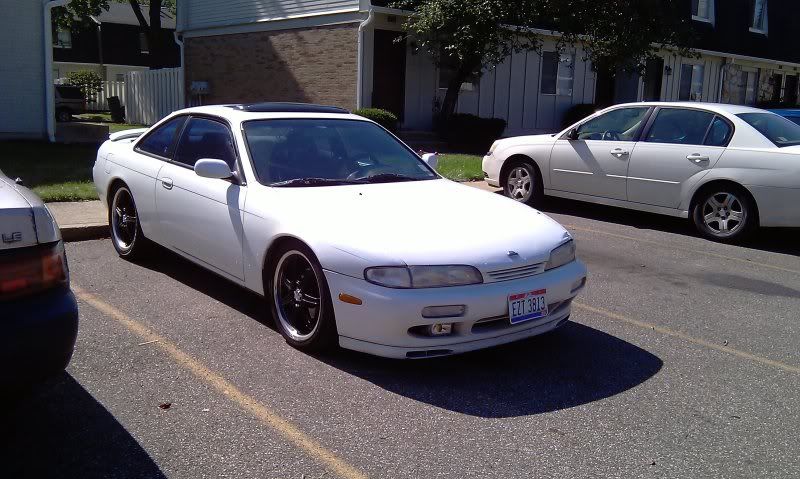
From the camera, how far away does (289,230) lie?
4.67 metres

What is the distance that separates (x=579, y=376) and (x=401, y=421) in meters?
1.28

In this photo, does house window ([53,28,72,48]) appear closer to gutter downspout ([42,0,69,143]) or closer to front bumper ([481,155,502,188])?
gutter downspout ([42,0,69,143])

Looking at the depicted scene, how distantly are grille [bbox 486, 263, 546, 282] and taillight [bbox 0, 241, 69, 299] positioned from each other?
228cm

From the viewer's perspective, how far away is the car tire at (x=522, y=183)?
1041cm

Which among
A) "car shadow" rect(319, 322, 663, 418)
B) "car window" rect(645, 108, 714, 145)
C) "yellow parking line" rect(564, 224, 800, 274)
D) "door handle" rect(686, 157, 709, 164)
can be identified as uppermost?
"car window" rect(645, 108, 714, 145)

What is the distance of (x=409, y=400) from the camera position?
409 cm

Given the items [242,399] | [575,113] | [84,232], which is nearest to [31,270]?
[242,399]

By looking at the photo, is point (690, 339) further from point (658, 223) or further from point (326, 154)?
point (658, 223)

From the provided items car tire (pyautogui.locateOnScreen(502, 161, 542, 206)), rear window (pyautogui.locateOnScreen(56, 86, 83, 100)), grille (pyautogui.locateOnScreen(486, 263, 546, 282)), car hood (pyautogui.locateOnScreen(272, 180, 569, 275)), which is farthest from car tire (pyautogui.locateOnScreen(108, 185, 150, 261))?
Result: rear window (pyautogui.locateOnScreen(56, 86, 83, 100))

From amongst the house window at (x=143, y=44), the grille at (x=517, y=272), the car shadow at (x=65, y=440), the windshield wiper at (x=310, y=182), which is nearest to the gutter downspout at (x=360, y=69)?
the windshield wiper at (x=310, y=182)

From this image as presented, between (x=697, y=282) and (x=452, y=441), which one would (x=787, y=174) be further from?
(x=452, y=441)

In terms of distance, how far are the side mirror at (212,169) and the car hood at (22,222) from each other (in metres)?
1.77

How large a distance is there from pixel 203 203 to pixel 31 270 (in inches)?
95.6

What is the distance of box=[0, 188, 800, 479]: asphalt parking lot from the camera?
3.42 metres
